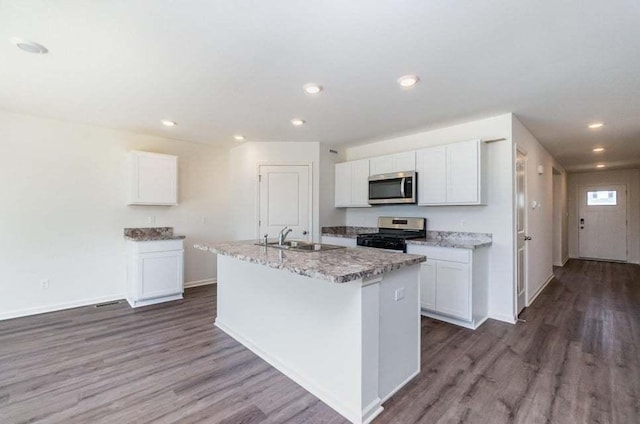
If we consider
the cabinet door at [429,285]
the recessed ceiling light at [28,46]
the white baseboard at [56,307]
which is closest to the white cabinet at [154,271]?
the white baseboard at [56,307]

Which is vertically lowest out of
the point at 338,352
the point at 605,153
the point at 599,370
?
Result: the point at 599,370

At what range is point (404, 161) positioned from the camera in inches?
163

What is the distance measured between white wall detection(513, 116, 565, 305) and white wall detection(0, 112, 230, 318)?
16.6ft

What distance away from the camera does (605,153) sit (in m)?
5.49

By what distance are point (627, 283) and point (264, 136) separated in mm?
6665

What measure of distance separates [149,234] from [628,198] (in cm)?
1020

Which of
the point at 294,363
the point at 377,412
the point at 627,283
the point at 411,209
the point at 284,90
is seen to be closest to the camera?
the point at 377,412

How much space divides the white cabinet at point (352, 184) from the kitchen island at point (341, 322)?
2278 millimetres

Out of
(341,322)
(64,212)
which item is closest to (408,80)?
(341,322)

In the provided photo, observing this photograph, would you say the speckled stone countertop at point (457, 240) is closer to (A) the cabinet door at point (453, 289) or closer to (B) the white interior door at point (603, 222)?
(A) the cabinet door at point (453, 289)

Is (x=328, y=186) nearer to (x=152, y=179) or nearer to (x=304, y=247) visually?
(x=304, y=247)

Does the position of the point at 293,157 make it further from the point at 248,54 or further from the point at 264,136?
the point at 248,54

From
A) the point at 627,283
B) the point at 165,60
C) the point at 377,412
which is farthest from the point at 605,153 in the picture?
the point at 165,60

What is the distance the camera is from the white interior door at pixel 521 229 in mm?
3604
